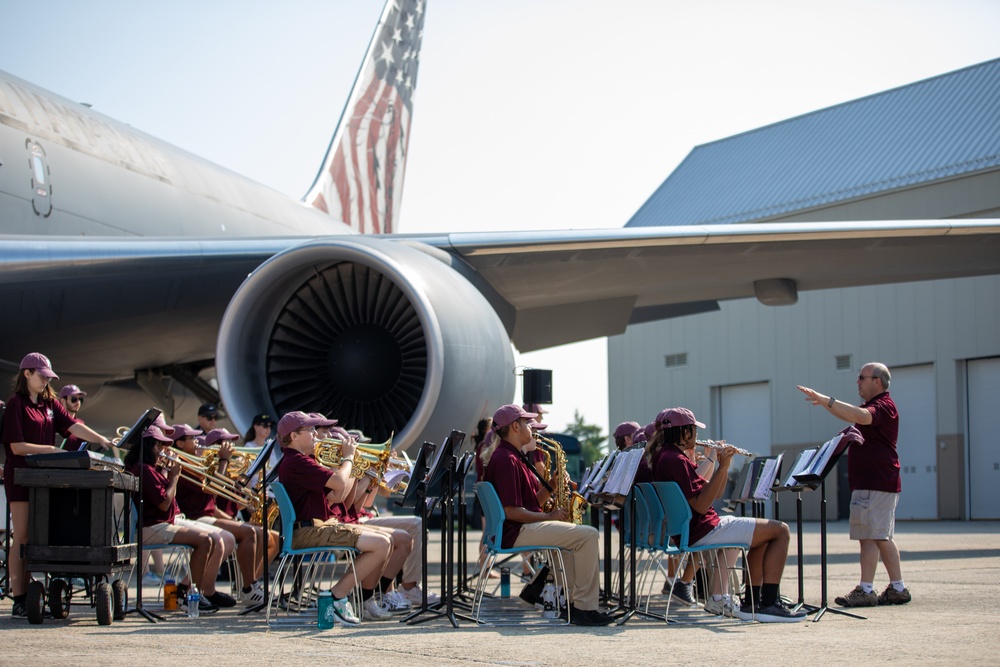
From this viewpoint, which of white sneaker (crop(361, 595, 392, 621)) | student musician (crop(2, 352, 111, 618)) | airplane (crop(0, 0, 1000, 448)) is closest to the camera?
student musician (crop(2, 352, 111, 618))

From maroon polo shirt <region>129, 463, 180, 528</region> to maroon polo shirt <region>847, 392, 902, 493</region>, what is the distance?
13.2 ft

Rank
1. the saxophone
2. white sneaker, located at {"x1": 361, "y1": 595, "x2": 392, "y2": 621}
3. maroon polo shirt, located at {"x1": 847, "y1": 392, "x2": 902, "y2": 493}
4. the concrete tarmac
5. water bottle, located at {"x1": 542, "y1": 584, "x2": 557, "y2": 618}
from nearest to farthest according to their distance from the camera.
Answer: the concrete tarmac
white sneaker, located at {"x1": 361, "y1": 595, "x2": 392, "y2": 621}
water bottle, located at {"x1": 542, "y1": 584, "x2": 557, "y2": 618}
maroon polo shirt, located at {"x1": 847, "y1": 392, "x2": 902, "y2": 493}
the saxophone

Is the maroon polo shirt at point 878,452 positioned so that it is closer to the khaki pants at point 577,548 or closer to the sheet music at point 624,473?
the sheet music at point 624,473

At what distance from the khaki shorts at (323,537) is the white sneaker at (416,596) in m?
1.12

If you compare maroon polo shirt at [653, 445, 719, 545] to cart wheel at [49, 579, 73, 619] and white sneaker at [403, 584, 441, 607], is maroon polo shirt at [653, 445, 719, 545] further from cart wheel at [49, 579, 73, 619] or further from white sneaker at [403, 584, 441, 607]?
cart wheel at [49, 579, 73, 619]

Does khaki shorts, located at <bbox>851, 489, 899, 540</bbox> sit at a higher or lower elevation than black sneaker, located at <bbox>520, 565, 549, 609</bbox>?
higher

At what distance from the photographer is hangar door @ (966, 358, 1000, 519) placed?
23031 mm

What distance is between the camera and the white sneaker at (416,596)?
24.2ft

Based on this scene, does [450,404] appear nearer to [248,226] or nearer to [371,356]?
[371,356]

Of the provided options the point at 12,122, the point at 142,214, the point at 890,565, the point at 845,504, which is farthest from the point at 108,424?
the point at 845,504

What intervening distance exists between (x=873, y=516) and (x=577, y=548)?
1946 millimetres

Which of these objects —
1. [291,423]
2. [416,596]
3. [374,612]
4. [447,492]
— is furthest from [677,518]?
[291,423]

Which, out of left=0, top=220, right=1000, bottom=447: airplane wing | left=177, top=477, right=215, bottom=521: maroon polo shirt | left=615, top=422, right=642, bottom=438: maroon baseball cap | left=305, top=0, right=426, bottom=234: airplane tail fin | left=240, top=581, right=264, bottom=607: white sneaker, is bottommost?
left=240, top=581, right=264, bottom=607: white sneaker

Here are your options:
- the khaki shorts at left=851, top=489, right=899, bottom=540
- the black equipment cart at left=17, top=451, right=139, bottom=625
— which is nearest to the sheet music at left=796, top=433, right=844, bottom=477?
the khaki shorts at left=851, top=489, right=899, bottom=540
